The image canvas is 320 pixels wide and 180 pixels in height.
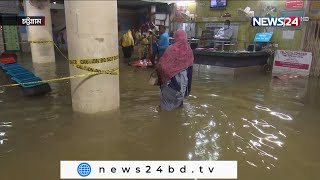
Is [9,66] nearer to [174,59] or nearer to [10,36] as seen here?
[174,59]

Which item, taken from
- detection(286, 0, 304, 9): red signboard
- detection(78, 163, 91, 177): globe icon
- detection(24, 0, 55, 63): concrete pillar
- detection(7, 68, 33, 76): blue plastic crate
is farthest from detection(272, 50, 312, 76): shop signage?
detection(24, 0, 55, 63): concrete pillar

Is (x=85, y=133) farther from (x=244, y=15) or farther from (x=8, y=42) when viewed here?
(x=8, y=42)

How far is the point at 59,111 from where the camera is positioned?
16.6ft

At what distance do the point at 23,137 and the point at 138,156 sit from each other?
1793mm

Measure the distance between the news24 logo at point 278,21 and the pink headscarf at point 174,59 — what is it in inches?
280

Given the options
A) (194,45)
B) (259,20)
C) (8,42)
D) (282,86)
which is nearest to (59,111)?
(282,86)

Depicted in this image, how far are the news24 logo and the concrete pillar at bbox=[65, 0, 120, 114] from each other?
814 cm

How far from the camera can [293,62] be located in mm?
9133

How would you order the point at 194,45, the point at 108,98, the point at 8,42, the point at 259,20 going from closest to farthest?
the point at 108,98 < the point at 259,20 < the point at 194,45 < the point at 8,42

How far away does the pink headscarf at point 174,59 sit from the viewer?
4758 mm

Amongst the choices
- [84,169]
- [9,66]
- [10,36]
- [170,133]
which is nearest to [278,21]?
[170,133]

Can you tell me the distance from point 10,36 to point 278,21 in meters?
14.3

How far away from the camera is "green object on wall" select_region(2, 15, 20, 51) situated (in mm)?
15477

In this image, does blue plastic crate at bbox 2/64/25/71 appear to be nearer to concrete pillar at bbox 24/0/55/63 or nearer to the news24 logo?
concrete pillar at bbox 24/0/55/63
